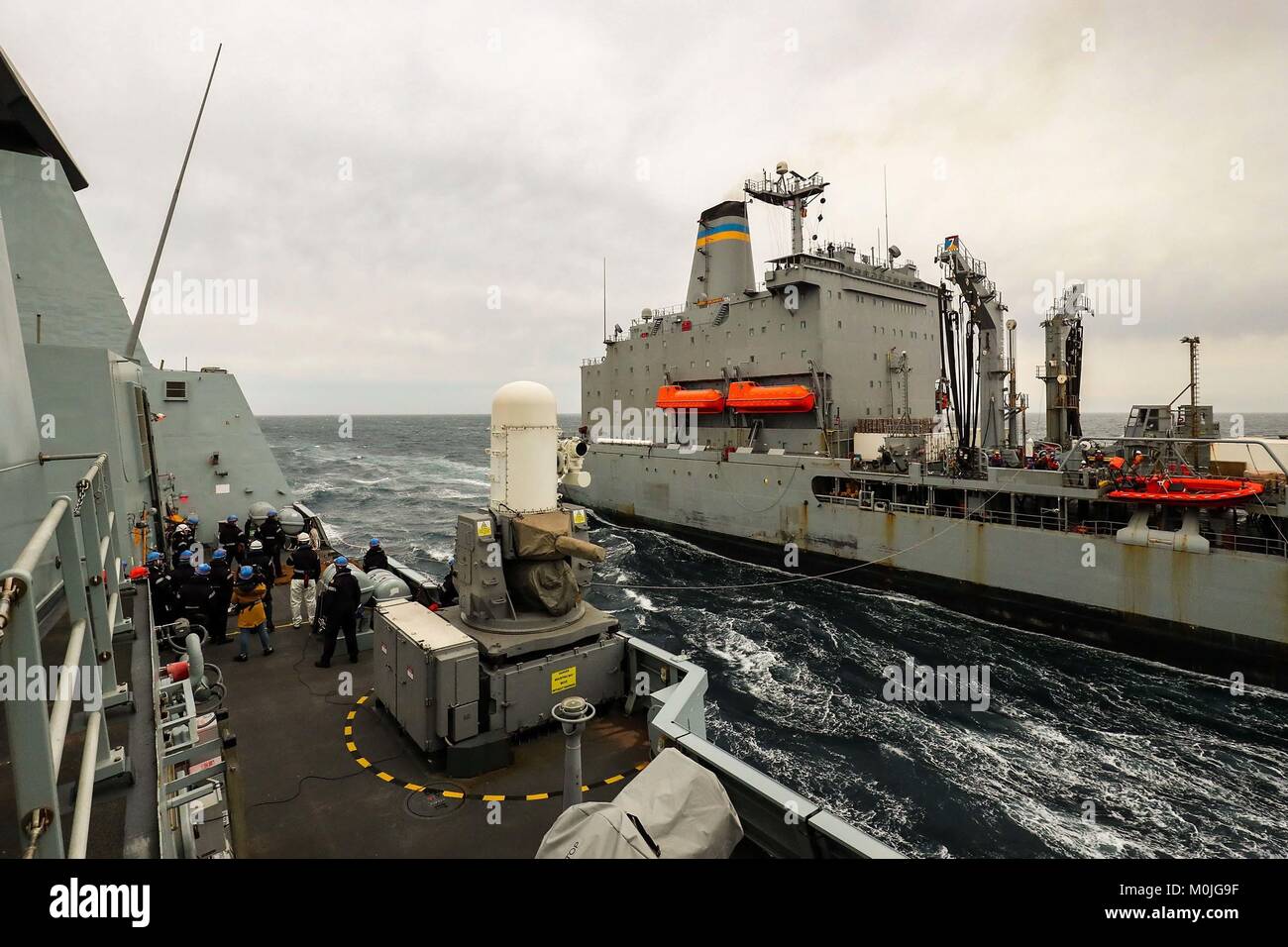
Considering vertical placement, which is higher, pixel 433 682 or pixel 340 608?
pixel 340 608

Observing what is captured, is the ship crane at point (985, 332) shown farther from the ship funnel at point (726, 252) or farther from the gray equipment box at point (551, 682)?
the gray equipment box at point (551, 682)

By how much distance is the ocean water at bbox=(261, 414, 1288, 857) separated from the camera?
876cm

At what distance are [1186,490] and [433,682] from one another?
54.3 feet

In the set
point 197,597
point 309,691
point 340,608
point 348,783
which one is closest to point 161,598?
point 197,597

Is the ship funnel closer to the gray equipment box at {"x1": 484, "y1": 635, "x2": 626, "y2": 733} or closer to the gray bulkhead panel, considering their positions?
the gray bulkhead panel

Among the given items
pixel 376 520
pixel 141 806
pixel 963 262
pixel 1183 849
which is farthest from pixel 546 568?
pixel 376 520

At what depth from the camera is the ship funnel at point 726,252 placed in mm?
28984

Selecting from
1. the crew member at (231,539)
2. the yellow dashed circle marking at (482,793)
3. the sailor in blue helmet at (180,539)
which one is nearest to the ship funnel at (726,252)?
the crew member at (231,539)

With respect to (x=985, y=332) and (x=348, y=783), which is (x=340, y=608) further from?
(x=985, y=332)

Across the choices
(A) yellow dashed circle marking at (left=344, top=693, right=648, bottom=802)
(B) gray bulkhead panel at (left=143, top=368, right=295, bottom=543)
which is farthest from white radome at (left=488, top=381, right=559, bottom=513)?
(B) gray bulkhead panel at (left=143, top=368, right=295, bottom=543)

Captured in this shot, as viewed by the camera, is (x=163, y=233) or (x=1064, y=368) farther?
(x=1064, y=368)

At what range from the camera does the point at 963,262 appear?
799 inches

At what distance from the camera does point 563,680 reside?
21.5ft
